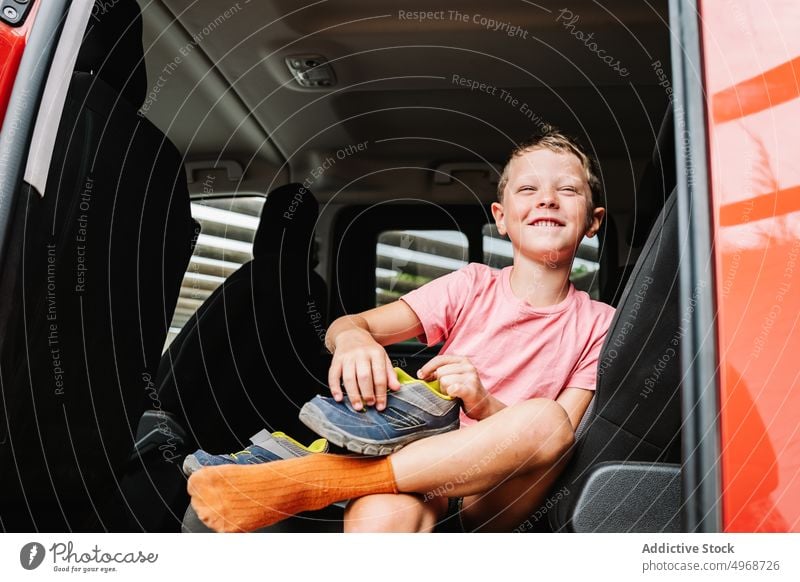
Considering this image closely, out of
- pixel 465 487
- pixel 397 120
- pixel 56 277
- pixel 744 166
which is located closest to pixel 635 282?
pixel 744 166

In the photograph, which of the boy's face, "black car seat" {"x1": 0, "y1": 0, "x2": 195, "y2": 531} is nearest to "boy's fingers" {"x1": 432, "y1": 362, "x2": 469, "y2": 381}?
the boy's face

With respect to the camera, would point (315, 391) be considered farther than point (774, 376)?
Yes

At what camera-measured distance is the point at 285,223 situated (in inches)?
78.2

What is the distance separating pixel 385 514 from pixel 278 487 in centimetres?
12

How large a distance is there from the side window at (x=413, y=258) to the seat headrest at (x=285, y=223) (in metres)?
Result: 0.24

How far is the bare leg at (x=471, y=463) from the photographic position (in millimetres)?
832

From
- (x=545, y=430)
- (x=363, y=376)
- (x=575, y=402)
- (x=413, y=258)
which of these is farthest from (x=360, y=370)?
(x=413, y=258)

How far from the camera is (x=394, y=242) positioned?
87.7 inches

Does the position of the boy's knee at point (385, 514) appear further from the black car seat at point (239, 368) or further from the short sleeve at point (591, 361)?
the black car seat at point (239, 368)

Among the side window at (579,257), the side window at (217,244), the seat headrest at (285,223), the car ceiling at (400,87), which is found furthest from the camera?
the side window at (579,257)

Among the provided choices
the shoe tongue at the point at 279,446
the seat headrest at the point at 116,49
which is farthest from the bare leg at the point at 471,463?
the seat headrest at the point at 116,49

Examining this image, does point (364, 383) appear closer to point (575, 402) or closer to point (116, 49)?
point (575, 402)
